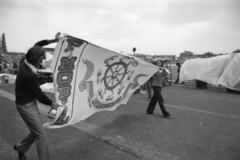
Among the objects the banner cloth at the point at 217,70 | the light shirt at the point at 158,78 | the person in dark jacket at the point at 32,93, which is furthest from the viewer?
the banner cloth at the point at 217,70

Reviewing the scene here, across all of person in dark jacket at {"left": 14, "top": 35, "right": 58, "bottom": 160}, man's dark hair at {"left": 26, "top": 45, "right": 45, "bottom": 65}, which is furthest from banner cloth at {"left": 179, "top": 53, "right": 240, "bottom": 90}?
man's dark hair at {"left": 26, "top": 45, "right": 45, "bottom": 65}

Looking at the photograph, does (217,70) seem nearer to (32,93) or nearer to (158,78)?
(158,78)

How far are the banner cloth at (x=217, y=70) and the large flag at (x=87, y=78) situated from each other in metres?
7.77

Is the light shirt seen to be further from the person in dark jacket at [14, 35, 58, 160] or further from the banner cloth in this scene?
the banner cloth

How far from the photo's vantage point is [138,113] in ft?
19.2

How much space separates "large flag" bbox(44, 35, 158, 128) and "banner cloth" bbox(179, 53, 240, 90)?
7.77 meters

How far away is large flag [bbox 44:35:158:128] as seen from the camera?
2.62 metres

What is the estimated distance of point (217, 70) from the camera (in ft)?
35.7

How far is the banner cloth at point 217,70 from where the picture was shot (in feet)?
32.5

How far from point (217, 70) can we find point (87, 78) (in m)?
10.3

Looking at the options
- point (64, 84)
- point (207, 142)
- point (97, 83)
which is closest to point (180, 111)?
point (207, 142)

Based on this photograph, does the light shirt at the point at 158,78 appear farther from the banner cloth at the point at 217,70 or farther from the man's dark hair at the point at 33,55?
the banner cloth at the point at 217,70

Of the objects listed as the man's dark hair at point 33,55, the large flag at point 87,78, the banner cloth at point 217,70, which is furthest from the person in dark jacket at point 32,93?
the banner cloth at point 217,70

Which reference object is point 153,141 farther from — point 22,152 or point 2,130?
point 2,130
